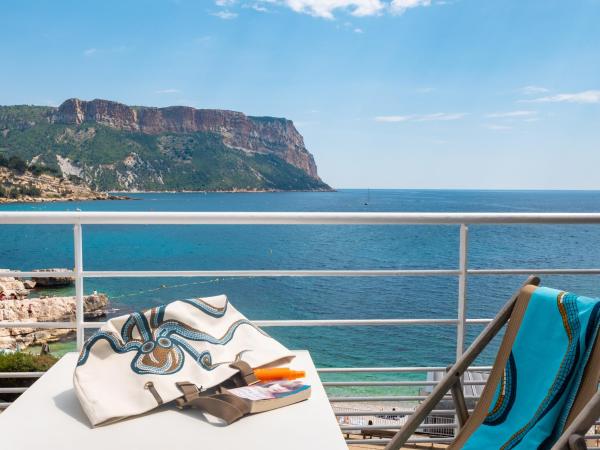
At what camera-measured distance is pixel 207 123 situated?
8488 centimetres

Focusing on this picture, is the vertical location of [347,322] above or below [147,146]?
below

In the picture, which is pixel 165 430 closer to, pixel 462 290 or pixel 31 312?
pixel 462 290

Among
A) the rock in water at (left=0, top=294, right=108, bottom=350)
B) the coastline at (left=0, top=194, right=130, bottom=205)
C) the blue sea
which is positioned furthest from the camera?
the coastline at (left=0, top=194, right=130, bottom=205)

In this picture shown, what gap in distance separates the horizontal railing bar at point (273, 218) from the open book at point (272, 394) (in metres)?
0.86

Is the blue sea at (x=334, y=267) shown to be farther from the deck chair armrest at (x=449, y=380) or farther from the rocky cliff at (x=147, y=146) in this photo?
the deck chair armrest at (x=449, y=380)

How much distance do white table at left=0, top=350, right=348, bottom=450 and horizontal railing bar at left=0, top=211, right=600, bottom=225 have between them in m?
0.90

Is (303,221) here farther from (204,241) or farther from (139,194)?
(139,194)

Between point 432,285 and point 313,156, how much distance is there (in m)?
76.6

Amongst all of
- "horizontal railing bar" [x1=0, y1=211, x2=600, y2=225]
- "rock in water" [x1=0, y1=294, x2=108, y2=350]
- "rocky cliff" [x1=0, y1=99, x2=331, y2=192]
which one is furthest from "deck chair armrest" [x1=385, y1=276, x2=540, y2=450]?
"rocky cliff" [x1=0, y1=99, x2=331, y2=192]

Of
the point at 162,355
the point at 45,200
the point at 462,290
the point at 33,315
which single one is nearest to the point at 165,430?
the point at 162,355

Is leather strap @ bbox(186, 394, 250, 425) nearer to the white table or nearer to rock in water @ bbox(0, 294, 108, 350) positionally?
the white table

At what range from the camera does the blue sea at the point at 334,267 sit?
25.3 meters

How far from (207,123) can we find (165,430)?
8632 centimetres

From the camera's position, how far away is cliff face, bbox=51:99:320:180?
74.6 metres
